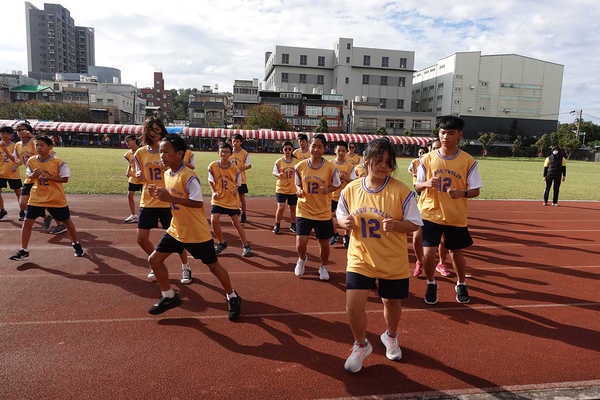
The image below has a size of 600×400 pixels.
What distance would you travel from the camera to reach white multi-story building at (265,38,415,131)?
3059 inches

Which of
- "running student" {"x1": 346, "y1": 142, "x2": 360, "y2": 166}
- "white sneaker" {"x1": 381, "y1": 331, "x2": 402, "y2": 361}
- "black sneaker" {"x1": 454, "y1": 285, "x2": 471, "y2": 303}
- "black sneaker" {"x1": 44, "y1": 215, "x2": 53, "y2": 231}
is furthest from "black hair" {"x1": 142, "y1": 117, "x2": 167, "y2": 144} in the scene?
"running student" {"x1": 346, "y1": 142, "x2": 360, "y2": 166}

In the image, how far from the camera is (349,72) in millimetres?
77688

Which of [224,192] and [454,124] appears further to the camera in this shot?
[224,192]

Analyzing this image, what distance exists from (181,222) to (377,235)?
207 centimetres

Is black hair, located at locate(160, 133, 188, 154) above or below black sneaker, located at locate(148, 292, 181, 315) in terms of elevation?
above

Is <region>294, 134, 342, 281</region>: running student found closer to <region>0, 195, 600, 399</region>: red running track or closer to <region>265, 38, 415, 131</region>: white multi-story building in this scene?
<region>0, 195, 600, 399</region>: red running track

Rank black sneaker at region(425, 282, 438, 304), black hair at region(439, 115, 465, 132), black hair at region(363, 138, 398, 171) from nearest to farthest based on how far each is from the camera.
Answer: black hair at region(363, 138, 398, 171), black hair at region(439, 115, 465, 132), black sneaker at region(425, 282, 438, 304)

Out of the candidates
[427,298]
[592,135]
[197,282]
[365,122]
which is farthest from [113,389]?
[592,135]

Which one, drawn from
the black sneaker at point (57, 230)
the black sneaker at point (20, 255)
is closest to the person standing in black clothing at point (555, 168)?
the black sneaker at point (57, 230)

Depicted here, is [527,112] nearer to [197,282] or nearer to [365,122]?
[365,122]

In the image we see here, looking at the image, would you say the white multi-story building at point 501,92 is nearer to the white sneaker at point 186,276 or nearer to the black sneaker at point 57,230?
the black sneaker at point 57,230

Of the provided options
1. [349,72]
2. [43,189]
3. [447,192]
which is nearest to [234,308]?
[447,192]

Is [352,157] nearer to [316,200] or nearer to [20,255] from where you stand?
[316,200]

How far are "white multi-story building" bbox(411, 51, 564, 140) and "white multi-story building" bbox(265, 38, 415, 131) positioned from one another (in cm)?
905
